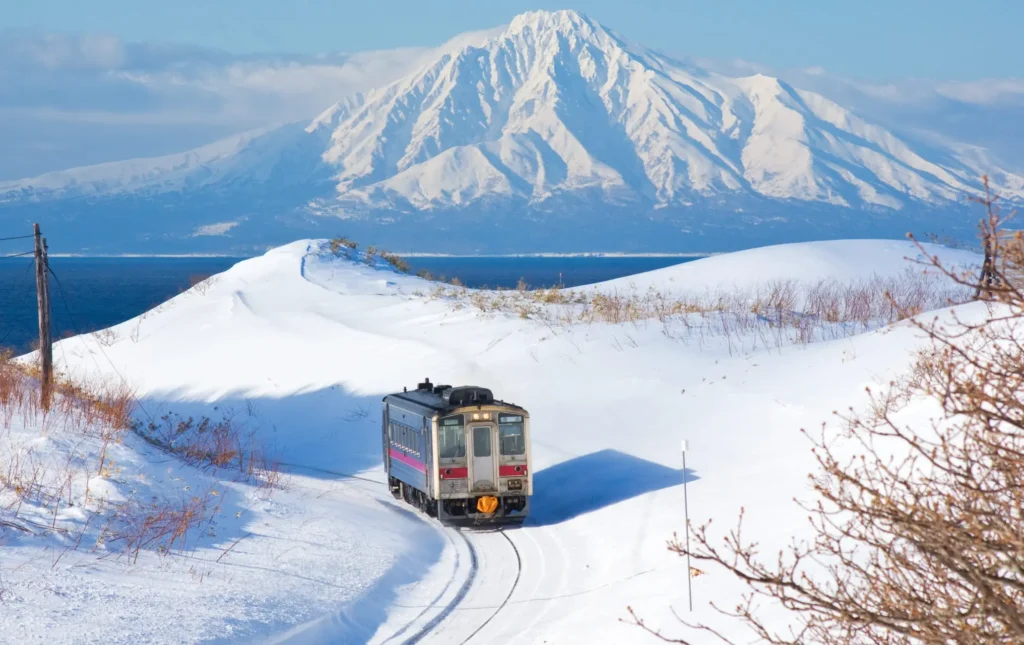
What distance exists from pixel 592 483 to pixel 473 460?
425cm

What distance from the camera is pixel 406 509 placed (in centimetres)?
2409

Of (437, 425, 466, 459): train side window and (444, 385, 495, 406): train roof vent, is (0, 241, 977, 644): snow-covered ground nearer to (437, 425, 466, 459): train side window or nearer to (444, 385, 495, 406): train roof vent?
(437, 425, 466, 459): train side window

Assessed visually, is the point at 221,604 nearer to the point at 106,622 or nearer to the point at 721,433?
the point at 106,622

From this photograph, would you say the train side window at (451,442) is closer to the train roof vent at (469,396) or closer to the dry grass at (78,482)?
the train roof vent at (469,396)

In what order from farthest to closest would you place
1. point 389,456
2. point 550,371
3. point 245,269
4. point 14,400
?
point 245,269
point 550,371
point 389,456
point 14,400

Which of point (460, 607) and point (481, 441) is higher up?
point (481, 441)

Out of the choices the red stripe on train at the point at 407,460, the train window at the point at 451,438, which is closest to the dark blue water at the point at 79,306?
the red stripe on train at the point at 407,460

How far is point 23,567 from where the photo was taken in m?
14.3

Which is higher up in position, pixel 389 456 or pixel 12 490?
pixel 12 490

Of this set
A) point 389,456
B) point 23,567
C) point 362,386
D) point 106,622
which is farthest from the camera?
point 362,386

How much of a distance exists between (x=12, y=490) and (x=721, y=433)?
1620 centimetres

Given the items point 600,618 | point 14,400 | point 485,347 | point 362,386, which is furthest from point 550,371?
point 600,618

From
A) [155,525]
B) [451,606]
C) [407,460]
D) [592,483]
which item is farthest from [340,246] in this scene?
[451,606]

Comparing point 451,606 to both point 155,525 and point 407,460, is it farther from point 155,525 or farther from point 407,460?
point 407,460
